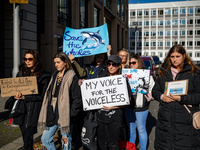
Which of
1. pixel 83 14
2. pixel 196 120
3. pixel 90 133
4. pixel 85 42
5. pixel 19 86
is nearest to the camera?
pixel 196 120

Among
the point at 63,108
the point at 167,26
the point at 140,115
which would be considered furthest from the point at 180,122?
the point at 167,26

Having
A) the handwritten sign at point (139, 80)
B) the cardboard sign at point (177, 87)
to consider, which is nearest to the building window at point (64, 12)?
the handwritten sign at point (139, 80)

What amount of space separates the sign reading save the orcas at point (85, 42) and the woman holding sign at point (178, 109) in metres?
2.18

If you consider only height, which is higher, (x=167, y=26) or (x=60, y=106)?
(x=167, y=26)

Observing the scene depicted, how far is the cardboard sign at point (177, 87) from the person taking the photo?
2.68 meters

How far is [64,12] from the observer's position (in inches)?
620

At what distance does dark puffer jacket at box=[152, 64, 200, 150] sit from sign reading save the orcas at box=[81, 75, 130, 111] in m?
0.63

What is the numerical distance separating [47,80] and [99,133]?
1.23 m

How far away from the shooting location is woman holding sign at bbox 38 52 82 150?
3225mm

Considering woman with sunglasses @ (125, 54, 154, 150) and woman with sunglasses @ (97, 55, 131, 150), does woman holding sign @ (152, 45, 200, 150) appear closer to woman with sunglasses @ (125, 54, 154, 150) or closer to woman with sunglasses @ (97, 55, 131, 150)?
woman with sunglasses @ (97, 55, 131, 150)

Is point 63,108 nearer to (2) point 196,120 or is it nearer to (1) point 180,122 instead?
(1) point 180,122

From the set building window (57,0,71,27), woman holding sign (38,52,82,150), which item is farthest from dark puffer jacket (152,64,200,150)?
building window (57,0,71,27)

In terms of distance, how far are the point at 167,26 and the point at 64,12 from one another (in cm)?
5850

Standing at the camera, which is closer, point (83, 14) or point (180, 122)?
point (180, 122)
